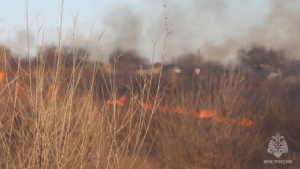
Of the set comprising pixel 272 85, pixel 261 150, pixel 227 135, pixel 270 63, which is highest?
pixel 270 63

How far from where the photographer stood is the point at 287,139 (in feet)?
28.1

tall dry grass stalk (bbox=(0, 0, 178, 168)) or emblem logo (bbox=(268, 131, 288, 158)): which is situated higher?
tall dry grass stalk (bbox=(0, 0, 178, 168))

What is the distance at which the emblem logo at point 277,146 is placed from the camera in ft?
24.9

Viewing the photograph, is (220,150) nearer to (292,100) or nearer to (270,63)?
(292,100)

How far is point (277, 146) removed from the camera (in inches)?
316

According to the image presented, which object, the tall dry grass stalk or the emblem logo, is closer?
the tall dry grass stalk

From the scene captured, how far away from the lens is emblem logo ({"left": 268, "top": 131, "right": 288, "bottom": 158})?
24.9 ft

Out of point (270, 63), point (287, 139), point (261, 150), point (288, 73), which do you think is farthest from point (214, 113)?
point (270, 63)

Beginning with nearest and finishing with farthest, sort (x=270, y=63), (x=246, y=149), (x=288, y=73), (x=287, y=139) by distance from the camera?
(x=246, y=149), (x=287, y=139), (x=288, y=73), (x=270, y=63)

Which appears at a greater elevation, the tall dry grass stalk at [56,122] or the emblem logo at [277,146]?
the tall dry grass stalk at [56,122]

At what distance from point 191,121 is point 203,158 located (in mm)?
904

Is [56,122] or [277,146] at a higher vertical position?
[56,122]

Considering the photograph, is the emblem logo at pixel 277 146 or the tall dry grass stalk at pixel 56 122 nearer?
the tall dry grass stalk at pixel 56 122

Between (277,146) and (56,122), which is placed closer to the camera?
(56,122)
